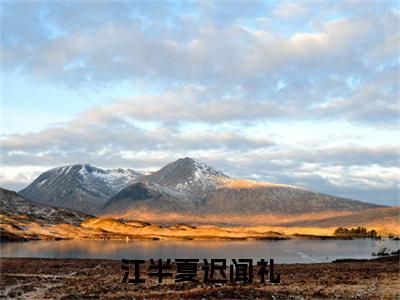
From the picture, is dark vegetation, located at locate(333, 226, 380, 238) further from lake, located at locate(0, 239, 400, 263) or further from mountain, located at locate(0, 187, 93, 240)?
mountain, located at locate(0, 187, 93, 240)

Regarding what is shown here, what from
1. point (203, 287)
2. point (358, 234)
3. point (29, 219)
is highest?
point (29, 219)

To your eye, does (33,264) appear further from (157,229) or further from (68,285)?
(157,229)

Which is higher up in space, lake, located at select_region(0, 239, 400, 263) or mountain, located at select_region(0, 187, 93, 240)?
mountain, located at select_region(0, 187, 93, 240)

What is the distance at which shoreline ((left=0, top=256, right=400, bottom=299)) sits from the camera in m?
28.0

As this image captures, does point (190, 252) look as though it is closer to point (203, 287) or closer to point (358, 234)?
point (203, 287)

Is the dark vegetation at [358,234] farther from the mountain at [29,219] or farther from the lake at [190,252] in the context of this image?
the mountain at [29,219]

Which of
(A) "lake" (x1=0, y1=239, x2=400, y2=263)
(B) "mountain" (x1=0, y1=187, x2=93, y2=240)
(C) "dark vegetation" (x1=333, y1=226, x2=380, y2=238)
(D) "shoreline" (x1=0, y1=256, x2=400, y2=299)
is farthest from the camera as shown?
(C) "dark vegetation" (x1=333, y1=226, x2=380, y2=238)

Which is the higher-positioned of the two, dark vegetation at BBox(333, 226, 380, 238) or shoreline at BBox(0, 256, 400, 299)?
dark vegetation at BBox(333, 226, 380, 238)

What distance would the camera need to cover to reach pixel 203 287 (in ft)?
104

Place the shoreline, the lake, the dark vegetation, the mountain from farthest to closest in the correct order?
1. the dark vegetation
2. the mountain
3. the lake
4. the shoreline

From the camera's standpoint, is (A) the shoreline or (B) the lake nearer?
(A) the shoreline

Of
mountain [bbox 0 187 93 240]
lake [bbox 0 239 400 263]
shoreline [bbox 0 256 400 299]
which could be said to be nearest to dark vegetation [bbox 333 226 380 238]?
lake [bbox 0 239 400 263]

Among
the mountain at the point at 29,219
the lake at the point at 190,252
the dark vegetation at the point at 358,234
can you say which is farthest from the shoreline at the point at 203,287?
the dark vegetation at the point at 358,234

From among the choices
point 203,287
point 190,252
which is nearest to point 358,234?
point 190,252
